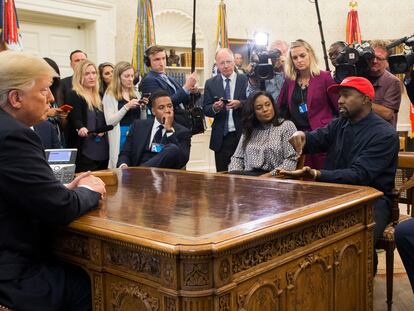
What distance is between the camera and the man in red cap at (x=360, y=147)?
2.53 m

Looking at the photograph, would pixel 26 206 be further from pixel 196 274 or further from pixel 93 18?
pixel 93 18

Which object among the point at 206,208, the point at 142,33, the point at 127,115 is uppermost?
the point at 142,33

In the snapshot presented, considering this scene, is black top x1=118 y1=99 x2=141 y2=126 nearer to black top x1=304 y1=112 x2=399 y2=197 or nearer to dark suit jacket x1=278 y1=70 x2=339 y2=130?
dark suit jacket x1=278 y1=70 x2=339 y2=130

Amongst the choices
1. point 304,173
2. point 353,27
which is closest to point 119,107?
point 304,173

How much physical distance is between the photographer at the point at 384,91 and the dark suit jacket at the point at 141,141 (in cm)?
132

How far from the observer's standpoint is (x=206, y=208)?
1.71 meters

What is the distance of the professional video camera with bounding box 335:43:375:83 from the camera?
11.0ft

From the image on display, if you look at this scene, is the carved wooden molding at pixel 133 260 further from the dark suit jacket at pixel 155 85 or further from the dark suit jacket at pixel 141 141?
the dark suit jacket at pixel 155 85

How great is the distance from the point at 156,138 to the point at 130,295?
84.0 inches

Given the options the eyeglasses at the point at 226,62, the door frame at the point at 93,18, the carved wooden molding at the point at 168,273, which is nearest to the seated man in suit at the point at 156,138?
the eyeglasses at the point at 226,62

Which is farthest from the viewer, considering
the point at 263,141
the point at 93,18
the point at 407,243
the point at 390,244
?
the point at 93,18

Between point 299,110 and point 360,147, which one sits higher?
point 299,110

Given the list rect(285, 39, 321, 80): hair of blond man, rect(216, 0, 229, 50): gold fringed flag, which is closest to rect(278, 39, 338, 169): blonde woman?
rect(285, 39, 321, 80): hair of blond man

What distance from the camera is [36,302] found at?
152 centimetres
